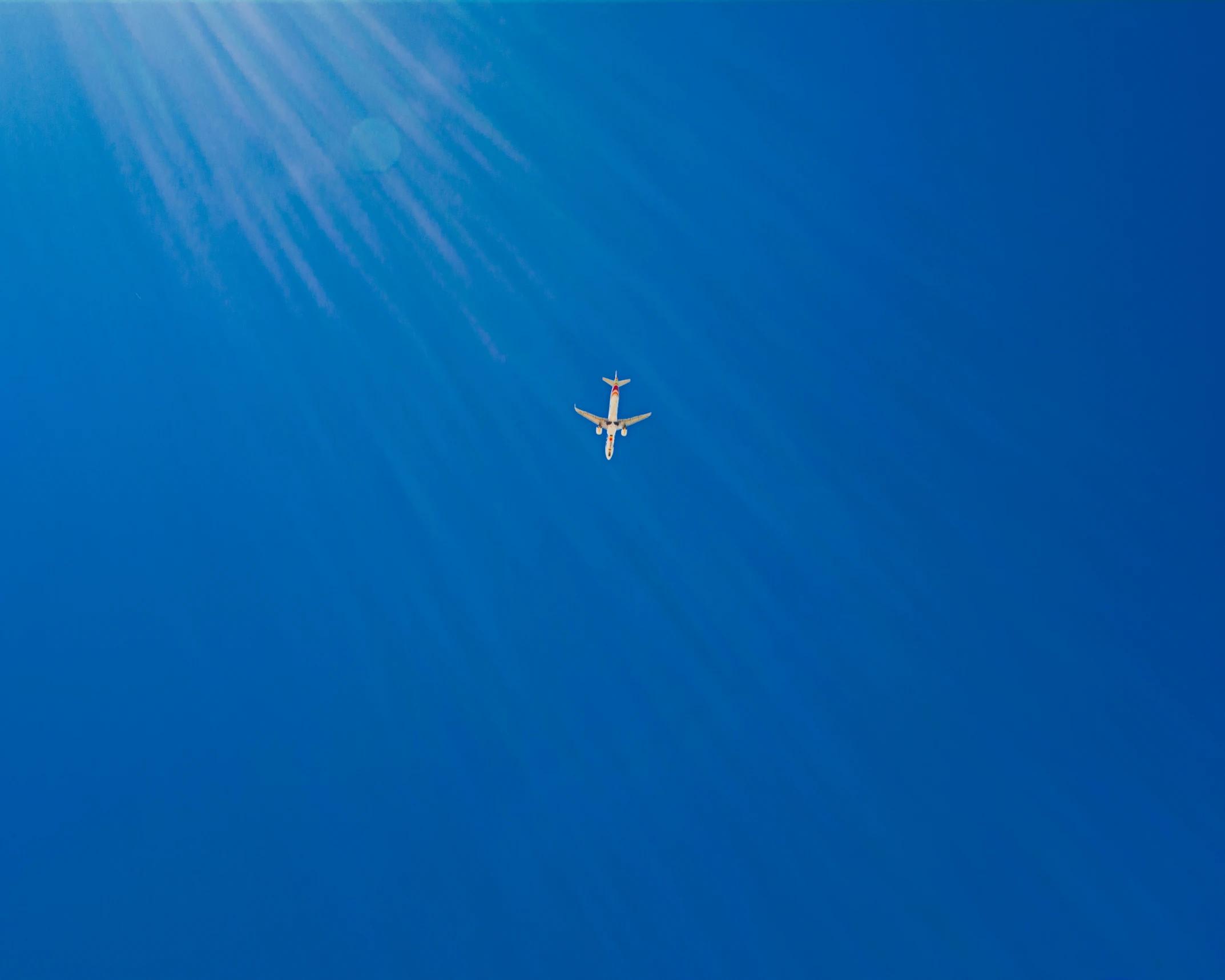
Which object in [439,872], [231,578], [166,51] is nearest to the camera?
[439,872]

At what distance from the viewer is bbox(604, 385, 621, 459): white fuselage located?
22.5m

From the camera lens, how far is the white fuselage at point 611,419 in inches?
884

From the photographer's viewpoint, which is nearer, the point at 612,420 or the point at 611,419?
the point at 612,420

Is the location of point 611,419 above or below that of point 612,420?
above

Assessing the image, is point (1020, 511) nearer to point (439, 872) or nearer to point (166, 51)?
point (439, 872)

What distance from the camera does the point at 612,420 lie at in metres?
22.4

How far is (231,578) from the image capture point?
22.4 metres

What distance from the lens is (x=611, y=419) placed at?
22.5 m

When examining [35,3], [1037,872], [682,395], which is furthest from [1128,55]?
[35,3]

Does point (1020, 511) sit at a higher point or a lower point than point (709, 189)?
lower

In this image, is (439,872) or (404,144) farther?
(404,144)

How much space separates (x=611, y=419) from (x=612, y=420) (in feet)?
0.41

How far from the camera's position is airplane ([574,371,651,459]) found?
73.4 feet

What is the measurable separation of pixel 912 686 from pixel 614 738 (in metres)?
10.7
